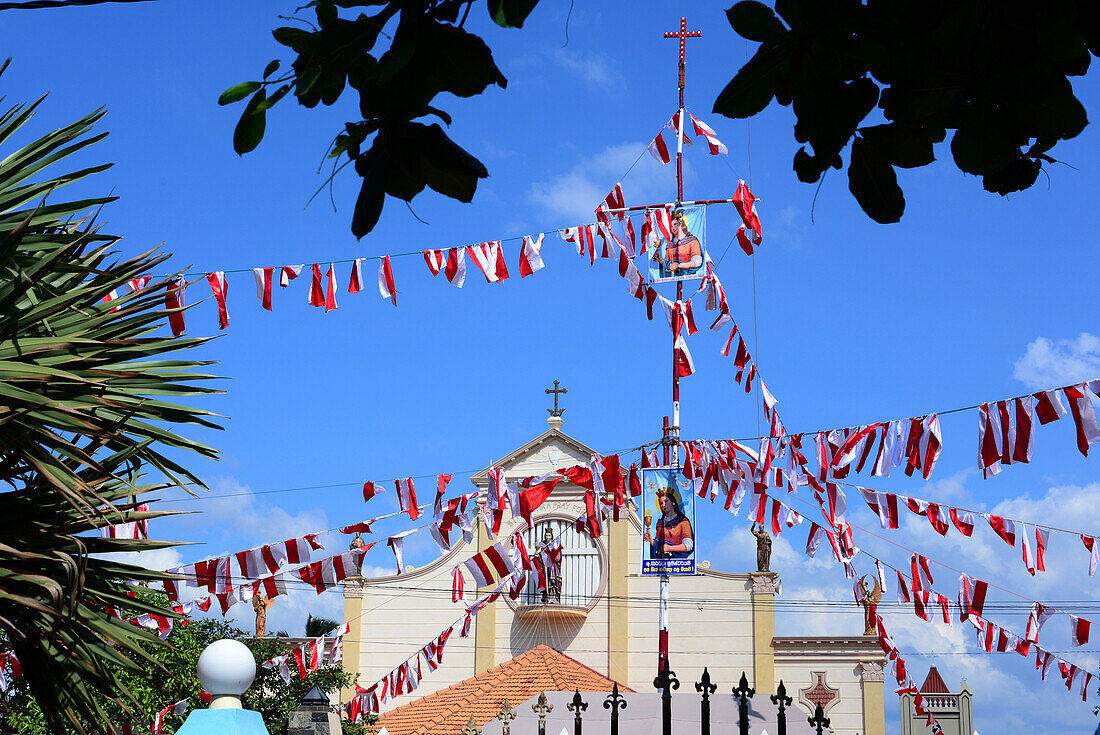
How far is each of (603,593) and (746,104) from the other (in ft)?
73.3

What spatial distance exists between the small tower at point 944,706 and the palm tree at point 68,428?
1977 centimetres

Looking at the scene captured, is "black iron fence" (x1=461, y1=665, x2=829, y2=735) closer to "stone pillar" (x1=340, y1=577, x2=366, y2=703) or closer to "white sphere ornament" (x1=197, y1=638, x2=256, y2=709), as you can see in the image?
"white sphere ornament" (x1=197, y1=638, x2=256, y2=709)

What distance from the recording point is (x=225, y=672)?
5281 mm

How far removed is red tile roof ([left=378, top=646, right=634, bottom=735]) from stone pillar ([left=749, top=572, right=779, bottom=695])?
14.8 feet

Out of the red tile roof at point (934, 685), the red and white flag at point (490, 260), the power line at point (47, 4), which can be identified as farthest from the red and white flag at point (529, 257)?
the red tile roof at point (934, 685)

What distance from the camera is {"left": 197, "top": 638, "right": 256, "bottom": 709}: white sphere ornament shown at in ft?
17.3

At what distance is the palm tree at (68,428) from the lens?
16.6 ft

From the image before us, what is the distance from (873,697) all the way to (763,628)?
2.51m

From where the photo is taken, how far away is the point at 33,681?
5410 millimetres

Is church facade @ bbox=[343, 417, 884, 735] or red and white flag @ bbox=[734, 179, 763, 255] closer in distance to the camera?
red and white flag @ bbox=[734, 179, 763, 255]

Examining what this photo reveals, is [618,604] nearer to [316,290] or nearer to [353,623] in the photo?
[353,623]

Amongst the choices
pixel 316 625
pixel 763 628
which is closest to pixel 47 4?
pixel 763 628

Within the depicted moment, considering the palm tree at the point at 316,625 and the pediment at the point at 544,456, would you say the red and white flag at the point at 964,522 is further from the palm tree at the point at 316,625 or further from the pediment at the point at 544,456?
the palm tree at the point at 316,625

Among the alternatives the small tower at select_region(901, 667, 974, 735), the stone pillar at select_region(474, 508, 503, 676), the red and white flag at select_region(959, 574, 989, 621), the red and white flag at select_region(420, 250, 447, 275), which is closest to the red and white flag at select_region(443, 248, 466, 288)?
the red and white flag at select_region(420, 250, 447, 275)
